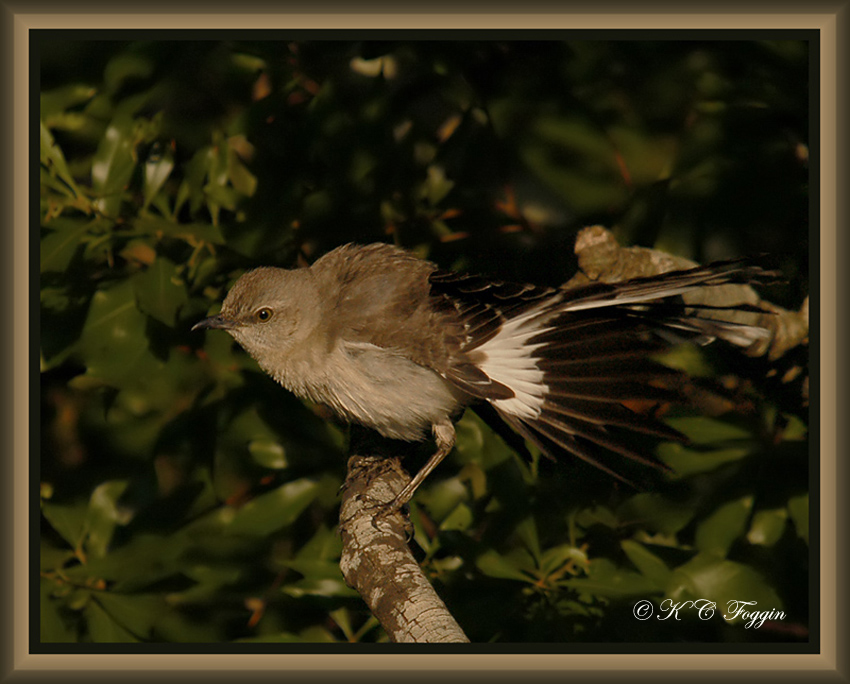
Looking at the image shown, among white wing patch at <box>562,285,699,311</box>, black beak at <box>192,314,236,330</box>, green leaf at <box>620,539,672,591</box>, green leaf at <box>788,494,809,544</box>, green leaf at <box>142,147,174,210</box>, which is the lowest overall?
green leaf at <box>620,539,672,591</box>

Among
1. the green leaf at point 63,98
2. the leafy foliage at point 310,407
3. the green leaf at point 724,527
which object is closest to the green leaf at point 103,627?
the leafy foliage at point 310,407

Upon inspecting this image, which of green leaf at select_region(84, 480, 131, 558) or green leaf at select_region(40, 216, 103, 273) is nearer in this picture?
green leaf at select_region(40, 216, 103, 273)

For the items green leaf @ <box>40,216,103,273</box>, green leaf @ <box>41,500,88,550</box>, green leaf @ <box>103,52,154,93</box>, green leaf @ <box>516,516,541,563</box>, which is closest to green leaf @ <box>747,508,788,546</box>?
green leaf @ <box>516,516,541,563</box>

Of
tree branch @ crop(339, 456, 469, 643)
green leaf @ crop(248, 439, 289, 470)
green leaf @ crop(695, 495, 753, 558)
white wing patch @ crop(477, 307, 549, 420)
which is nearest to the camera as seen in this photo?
tree branch @ crop(339, 456, 469, 643)

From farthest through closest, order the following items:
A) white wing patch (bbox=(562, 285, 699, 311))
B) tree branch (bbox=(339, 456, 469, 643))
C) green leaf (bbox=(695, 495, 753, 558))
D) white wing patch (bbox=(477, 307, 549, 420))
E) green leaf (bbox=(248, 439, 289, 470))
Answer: green leaf (bbox=(248, 439, 289, 470)) < green leaf (bbox=(695, 495, 753, 558)) < white wing patch (bbox=(477, 307, 549, 420)) < white wing patch (bbox=(562, 285, 699, 311)) < tree branch (bbox=(339, 456, 469, 643))

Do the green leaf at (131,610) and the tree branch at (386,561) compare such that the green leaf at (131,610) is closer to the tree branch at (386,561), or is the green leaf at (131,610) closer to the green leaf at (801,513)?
the tree branch at (386,561)

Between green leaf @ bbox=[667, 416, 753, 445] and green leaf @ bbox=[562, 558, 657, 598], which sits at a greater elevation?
green leaf @ bbox=[667, 416, 753, 445]

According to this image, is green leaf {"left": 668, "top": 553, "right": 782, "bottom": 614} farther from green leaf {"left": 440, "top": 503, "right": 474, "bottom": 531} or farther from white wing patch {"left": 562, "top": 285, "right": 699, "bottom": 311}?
white wing patch {"left": 562, "top": 285, "right": 699, "bottom": 311}
